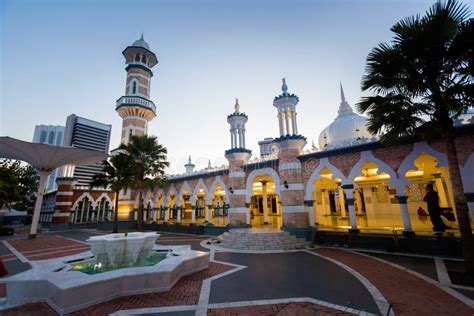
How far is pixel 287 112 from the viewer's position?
14.3 meters

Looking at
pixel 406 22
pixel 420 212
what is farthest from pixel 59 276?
pixel 420 212

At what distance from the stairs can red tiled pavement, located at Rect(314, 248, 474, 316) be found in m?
3.84

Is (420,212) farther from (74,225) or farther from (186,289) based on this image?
(74,225)

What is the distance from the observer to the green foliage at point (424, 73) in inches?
241

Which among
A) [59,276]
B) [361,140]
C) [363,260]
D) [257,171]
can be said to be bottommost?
[363,260]

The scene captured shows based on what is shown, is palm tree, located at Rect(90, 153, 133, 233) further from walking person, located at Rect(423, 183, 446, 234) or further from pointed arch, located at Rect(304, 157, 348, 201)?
walking person, located at Rect(423, 183, 446, 234)

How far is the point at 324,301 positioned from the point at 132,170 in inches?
696

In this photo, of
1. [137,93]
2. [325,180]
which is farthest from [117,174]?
[325,180]

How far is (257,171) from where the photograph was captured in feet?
51.4

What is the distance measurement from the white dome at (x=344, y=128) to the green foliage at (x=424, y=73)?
8291mm

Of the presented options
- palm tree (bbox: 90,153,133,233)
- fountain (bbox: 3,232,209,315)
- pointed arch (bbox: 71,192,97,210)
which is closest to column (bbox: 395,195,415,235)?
fountain (bbox: 3,232,209,315)

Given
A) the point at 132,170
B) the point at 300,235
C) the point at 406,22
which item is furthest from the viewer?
the point at 132,170

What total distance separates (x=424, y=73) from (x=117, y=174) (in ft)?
71.7

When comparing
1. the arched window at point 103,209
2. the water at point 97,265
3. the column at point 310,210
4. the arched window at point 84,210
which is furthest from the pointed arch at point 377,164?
the arched window at point 84,210
